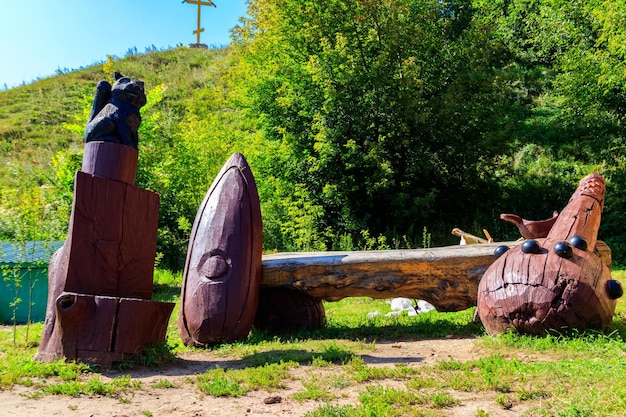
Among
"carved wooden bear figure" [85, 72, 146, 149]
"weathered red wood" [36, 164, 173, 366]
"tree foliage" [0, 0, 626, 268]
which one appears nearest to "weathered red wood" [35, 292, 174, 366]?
"weathered red wood" [36, 164, 173, 366]

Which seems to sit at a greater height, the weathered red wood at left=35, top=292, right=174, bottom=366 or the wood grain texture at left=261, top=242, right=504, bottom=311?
the wood grain texture at left=261, top=242, right=504, bottom=311

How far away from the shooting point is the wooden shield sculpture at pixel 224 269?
6000mm

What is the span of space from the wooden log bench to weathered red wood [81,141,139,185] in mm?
2109

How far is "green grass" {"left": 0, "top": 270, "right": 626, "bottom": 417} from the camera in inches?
134

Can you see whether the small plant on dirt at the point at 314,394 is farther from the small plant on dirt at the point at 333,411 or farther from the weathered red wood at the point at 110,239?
the weathered red wood at the point at 110,239

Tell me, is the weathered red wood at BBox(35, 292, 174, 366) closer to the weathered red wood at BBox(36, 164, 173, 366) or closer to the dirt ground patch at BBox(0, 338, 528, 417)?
the weathered red wood at BBox(36, 164, 173, 366)

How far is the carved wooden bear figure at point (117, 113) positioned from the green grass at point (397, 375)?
2.04 metres

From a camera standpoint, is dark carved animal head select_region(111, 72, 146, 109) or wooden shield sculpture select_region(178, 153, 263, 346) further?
wooden shield sculpture select_region(178, 153, 263, 346)

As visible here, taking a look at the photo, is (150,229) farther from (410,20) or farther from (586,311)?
(410,20)

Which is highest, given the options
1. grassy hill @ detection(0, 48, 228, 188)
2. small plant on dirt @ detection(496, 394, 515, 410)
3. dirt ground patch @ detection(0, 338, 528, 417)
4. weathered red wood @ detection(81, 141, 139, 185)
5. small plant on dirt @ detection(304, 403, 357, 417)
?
grassy hill @ detection(0, 48, 228, 188)

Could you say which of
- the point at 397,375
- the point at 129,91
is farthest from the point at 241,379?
the point at 129,91

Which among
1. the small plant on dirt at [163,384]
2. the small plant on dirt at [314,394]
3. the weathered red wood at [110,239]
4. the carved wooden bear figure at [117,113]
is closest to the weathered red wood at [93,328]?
the weathered red wood at [110,239]

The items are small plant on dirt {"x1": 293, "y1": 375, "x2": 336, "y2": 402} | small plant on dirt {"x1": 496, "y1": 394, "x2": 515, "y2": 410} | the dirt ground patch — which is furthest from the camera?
small plant on dirt {"x1": 293, "y1": 375, "x2": 336, "y2": 402}

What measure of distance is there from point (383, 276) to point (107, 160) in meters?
3.23
